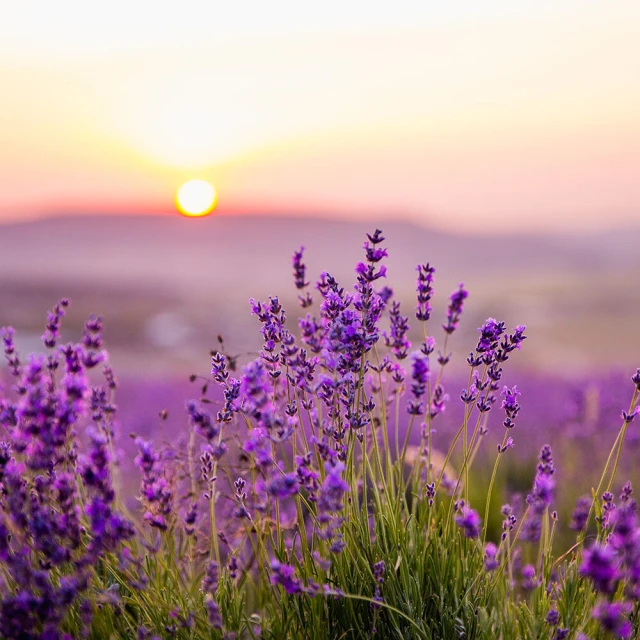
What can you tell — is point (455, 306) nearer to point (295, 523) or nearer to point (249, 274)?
point (295, 523)

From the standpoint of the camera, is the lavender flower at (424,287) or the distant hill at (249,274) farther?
the distant hill at (249,274)

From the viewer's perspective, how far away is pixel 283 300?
68.4m

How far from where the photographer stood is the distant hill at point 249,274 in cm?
3866

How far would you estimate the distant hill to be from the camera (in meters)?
38.7

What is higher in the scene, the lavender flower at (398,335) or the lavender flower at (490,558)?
the lavender flower at (398,335)

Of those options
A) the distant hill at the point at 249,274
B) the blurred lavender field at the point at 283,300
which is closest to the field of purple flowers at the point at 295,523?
the blurred lavender field at the point at 283,300

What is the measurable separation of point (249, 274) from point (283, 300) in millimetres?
58176

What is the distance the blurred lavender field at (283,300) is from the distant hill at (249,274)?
0.27 metres

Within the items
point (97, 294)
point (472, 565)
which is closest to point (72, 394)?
point (472, 565)

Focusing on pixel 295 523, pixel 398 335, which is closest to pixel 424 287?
pixel 398 335

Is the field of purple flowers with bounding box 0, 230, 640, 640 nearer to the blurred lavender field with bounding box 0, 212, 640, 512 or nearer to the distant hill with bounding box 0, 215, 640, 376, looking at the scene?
the blurred lavender field with bounding box 0, 212, 640, 512

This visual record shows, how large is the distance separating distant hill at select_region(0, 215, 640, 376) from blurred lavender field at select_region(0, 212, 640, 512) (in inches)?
10.8

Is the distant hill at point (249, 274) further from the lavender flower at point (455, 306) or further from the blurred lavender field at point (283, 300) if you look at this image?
the lavender flower at point (455, 306)

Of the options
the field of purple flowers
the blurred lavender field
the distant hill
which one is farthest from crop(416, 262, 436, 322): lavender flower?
the distant hill
